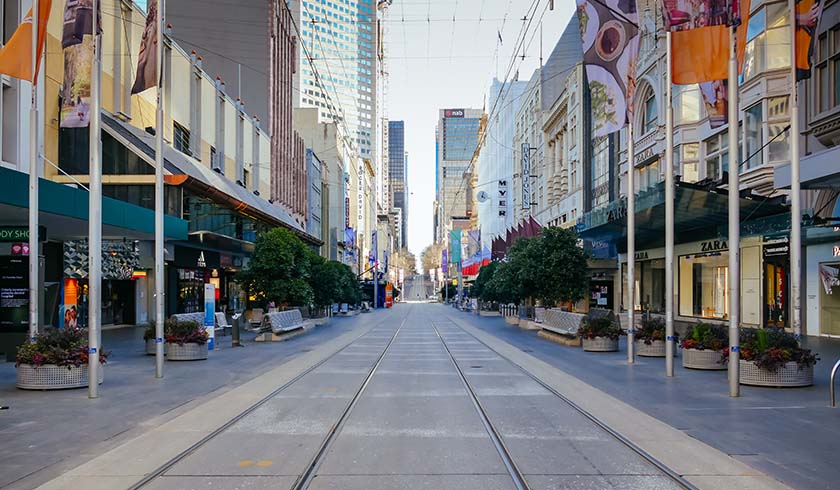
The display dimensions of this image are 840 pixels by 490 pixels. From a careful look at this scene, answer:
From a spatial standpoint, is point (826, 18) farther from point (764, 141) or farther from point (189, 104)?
point (189, 104)

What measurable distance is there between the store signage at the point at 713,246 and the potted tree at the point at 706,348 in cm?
1792

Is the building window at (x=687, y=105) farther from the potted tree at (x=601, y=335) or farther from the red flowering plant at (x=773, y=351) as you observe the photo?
the red flowering plant at (x=773, y=351)

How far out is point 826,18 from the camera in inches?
954

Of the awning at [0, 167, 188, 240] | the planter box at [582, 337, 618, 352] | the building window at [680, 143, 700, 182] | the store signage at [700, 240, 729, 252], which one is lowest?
the planter box at [582, 337, 618, 352]

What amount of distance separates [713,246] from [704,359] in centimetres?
2065

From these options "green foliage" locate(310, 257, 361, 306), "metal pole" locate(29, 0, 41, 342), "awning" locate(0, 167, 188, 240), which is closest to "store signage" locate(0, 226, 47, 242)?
"awning" locate(0, 167, 188, 240)

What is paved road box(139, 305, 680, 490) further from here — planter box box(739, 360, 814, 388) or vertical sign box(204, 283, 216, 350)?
vertical sign box(204, 283, 216, 350)

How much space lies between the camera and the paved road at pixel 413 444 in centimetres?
746

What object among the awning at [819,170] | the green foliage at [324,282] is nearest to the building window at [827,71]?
the awning at [819,170]

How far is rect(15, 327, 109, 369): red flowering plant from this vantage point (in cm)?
1408

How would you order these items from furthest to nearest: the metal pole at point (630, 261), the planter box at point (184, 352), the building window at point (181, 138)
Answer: the building window at point (181, 138)
the planter box at point (184, 352)
the metal pole at point (630, 261)

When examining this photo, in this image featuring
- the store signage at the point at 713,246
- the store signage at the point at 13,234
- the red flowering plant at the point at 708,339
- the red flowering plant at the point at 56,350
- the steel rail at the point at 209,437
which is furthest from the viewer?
the store signage at the point at 713,246

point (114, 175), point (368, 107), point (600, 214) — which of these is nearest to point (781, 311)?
point (600, 214)

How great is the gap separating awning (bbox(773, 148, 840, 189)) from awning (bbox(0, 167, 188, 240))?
1769cm
